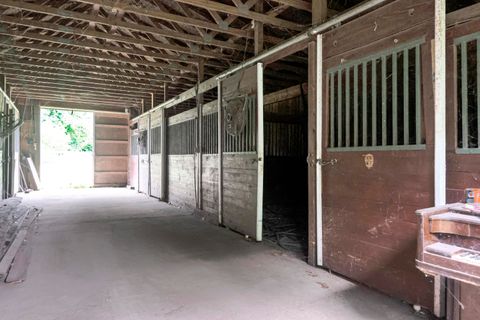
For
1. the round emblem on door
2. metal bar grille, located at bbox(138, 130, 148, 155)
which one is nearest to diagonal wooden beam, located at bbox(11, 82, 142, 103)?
metal bar grille, located at bbox(138, 130, 148, 155)

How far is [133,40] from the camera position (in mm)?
5086

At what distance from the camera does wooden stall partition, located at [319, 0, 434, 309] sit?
2279 millimetres

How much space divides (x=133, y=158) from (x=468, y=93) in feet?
36.1

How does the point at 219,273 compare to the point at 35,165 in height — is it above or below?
below

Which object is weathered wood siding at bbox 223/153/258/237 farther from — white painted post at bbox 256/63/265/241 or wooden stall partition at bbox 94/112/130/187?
wooden stall partition at bbox 94/112/130/187

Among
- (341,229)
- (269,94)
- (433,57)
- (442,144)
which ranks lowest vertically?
(341,229)

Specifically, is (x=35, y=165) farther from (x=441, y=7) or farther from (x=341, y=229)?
(x=441, y=7)

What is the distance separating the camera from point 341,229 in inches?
116

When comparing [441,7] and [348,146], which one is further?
[348,146]

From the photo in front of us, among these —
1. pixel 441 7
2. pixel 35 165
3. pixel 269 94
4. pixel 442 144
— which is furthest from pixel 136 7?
pixel 35 165

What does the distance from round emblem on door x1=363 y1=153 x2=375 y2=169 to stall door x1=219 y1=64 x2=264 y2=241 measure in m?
1.67

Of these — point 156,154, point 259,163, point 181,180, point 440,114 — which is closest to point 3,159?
point 156,154

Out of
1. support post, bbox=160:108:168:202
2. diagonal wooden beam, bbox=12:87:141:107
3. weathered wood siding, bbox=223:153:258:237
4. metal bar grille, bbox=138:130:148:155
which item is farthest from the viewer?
metal bar grille, bbox=138:130:148:155

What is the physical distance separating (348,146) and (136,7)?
118 inches
